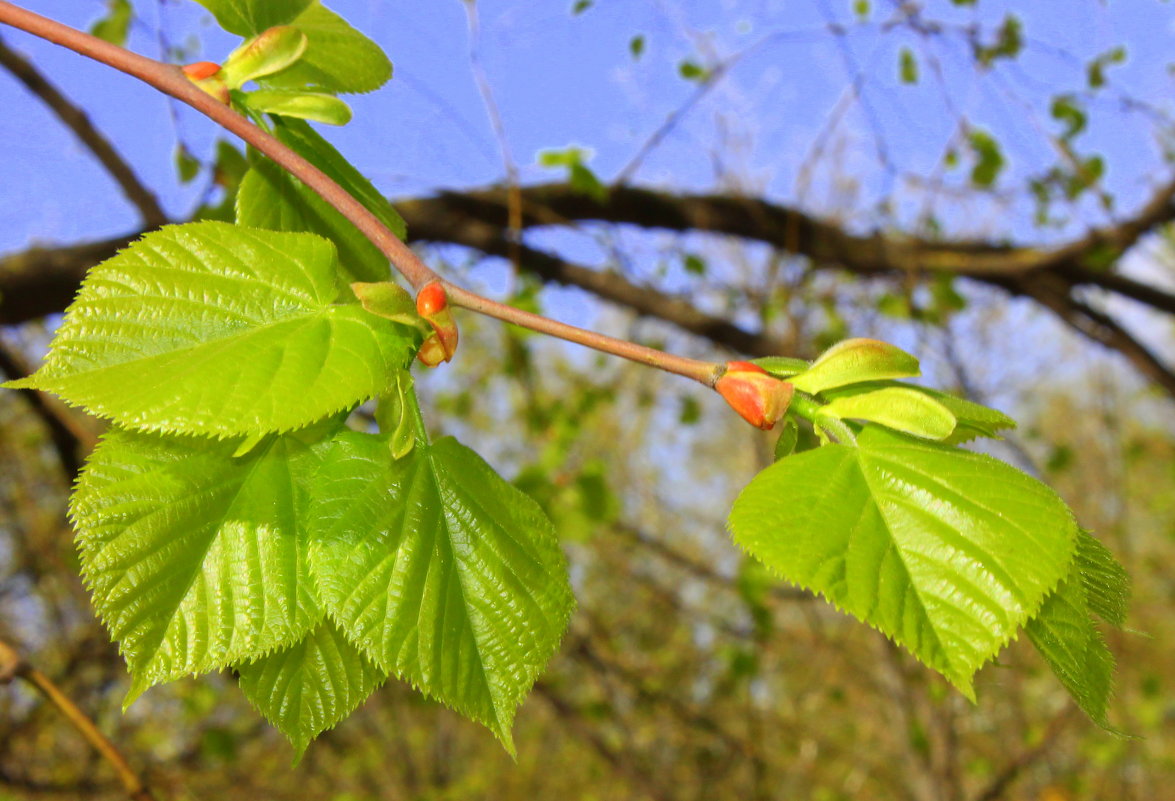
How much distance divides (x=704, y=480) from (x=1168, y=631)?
299 cm

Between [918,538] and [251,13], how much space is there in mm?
487

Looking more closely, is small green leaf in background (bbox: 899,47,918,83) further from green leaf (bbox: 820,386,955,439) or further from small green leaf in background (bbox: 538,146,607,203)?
green leaf (bbox: 820,386,955,439)

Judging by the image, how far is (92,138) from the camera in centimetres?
158

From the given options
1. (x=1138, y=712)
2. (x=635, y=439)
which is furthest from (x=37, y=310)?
(x=1138, y=712)

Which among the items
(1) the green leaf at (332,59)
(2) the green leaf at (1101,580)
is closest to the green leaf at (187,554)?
(1) the green leaf at (332,59)

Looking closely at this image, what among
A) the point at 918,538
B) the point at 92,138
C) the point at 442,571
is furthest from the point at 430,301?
the point at 92,138

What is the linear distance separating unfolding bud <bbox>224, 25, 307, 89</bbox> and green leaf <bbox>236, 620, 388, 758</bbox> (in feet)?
0.99

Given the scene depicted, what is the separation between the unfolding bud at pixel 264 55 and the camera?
18.9 inches

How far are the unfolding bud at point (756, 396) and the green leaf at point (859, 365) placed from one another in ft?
0.06

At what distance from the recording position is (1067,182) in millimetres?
2613

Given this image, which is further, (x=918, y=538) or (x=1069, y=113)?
(x=1069, y=113)

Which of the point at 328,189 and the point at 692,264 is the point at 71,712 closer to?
the point at 328,189

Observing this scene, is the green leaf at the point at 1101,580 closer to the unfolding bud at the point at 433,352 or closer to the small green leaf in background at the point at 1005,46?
the unfolding bud at the point at 433,352

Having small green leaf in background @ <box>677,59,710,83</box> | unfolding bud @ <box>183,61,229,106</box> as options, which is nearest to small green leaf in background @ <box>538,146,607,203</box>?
small green leaf in background @ <box>677,59,710,83</box>
